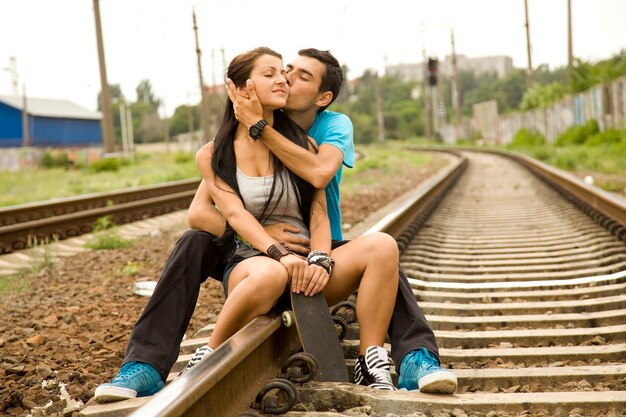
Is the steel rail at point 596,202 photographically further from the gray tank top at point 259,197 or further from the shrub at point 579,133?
the shrub at point 579,133

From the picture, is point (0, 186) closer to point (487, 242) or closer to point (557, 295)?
point (487, 242)

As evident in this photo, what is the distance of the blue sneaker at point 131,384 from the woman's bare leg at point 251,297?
0.23 metres

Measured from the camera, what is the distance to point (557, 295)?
4484 millimetres

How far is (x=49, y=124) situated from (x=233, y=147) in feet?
194

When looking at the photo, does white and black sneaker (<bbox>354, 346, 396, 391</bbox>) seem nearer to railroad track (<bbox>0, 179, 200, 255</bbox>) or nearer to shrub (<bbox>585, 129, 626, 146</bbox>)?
railroad track (<bbox>0, 179, 200, 255</bbox>)

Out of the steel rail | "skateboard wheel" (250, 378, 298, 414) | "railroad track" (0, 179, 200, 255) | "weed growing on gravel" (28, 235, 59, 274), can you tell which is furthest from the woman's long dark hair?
"railroad track" (0, 179, 200, 255)

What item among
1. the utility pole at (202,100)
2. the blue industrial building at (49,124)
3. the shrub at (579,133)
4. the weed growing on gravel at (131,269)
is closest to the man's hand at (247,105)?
the weed growing on gravel at (131,269)

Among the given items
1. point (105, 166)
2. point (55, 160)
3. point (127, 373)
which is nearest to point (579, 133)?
point (105, 166)

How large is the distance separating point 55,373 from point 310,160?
1.40m

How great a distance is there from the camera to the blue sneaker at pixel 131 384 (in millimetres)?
2801

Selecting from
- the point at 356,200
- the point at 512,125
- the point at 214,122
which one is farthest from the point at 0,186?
the point at 512,125

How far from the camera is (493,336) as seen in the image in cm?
363

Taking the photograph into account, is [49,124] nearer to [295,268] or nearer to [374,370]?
[295,268]

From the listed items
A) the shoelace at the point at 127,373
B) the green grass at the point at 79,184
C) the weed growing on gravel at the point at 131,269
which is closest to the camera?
the shoelace at the point at 127,373
